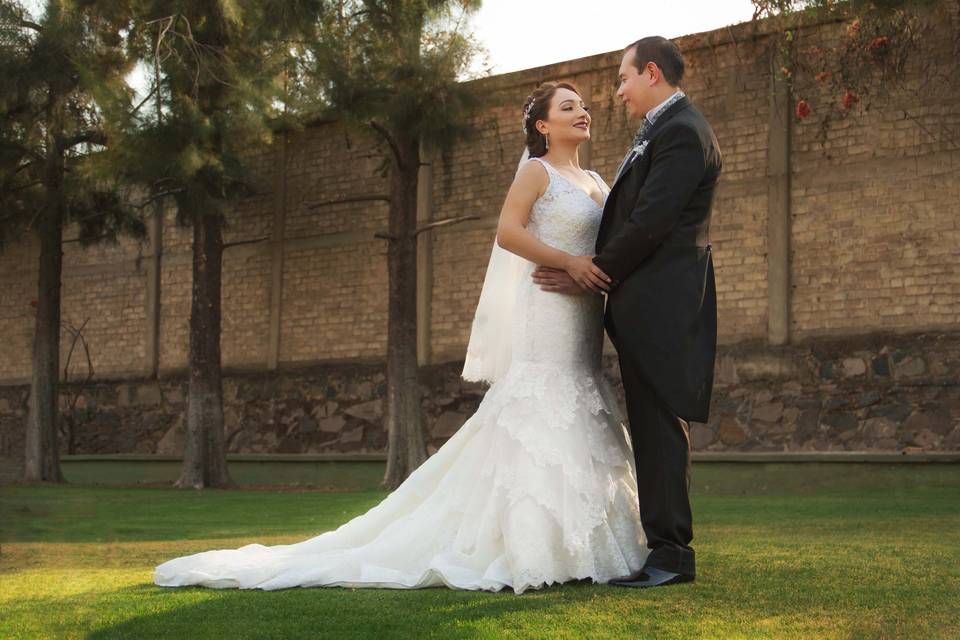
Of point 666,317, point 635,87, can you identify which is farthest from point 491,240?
point 666,317

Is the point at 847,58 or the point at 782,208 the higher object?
the point at 847,58

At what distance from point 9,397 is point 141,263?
11.2 feet

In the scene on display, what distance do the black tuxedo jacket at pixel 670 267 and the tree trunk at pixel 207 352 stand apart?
10664 mm

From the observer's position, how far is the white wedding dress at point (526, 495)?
13.3ft

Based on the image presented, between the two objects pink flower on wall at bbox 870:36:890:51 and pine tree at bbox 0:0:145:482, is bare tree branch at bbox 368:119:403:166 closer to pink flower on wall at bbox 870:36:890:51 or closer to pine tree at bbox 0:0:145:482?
pine tree at bbox 0:0:145:482

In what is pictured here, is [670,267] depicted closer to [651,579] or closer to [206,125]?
[651,579]

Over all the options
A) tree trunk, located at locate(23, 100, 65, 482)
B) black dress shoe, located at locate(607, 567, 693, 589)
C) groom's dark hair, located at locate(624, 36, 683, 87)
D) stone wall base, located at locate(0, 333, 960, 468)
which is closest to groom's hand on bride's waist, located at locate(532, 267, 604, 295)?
groom's dark hair, located at locate(624, 36, 683, 87)

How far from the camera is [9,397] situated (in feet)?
62.0

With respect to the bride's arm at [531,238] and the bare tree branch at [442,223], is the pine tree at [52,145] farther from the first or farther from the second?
the bride's arm at [531,238]

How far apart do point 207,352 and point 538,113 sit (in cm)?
1027

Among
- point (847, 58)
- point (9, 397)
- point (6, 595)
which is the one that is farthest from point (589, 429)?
point (9, 397)

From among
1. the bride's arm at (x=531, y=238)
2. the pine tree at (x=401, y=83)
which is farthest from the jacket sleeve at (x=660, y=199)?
the pine tree at (x=401, y=83)

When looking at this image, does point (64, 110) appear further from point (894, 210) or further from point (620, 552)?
point (620, 552)

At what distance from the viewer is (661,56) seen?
4.18 meters
